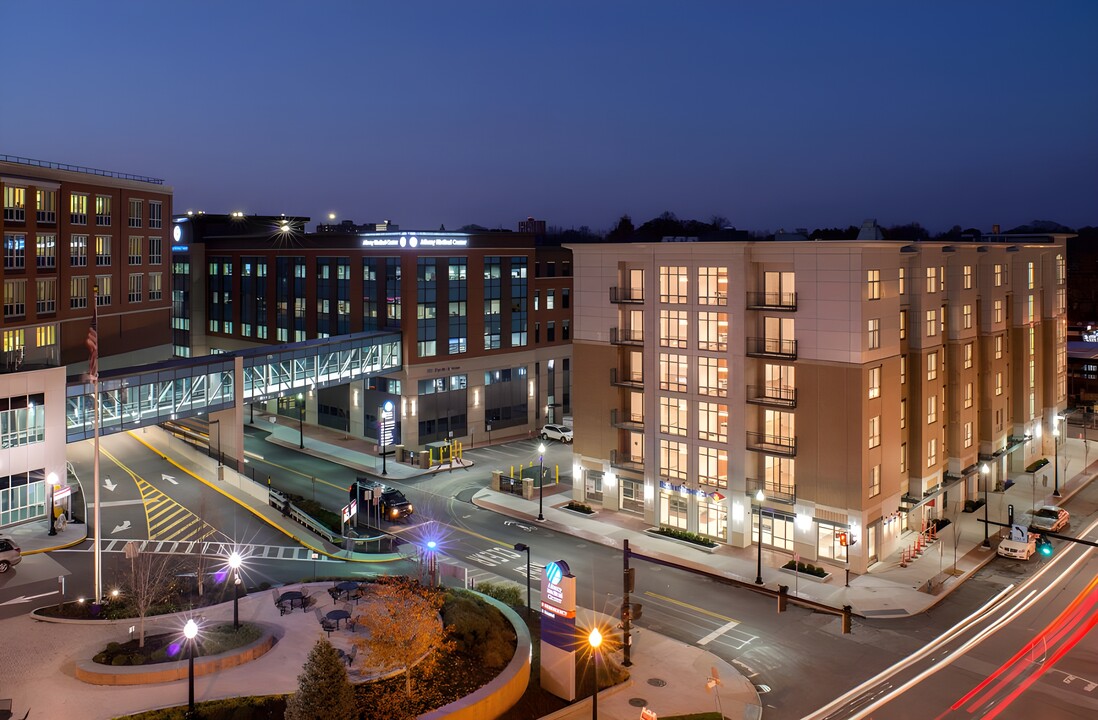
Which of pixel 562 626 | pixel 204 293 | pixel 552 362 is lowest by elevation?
pixel 562 626

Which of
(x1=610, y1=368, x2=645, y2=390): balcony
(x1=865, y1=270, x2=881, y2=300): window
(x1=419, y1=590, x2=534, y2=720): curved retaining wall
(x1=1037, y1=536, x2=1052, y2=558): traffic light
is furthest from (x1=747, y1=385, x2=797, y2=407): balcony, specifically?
(x1=419, y1=590, x2=534, y2=720): curved retaining wall

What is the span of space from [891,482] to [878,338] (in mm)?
7952

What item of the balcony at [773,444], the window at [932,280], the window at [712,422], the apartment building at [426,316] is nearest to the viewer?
the balcony at [773,444]

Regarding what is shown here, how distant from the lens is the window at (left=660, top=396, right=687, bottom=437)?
162 ft

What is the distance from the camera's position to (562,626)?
28828mm

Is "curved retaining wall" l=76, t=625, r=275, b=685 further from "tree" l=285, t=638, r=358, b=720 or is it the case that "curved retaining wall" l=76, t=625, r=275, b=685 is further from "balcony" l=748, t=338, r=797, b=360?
"balcony" l=748, t=338, r=797, b=360

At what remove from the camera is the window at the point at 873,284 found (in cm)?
→ 4322

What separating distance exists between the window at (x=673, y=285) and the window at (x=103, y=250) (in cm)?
5390

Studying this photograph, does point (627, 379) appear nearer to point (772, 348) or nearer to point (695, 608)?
point (772, 348)

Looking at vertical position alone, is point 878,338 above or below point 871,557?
above

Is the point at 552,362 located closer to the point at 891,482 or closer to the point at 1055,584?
the point at 891,482

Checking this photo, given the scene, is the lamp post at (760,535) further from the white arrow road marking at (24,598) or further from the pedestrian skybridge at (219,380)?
the pedestrian skybridge at (219,380)

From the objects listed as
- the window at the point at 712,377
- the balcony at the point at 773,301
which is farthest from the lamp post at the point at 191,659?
the balcony at the point at 773,301

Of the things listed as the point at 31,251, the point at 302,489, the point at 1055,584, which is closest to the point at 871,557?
the point at 1055,584
